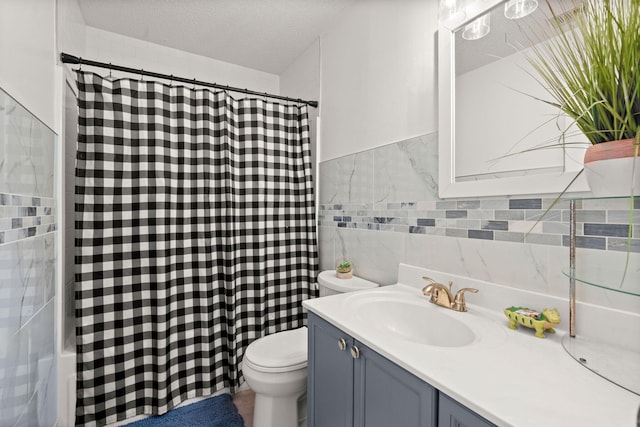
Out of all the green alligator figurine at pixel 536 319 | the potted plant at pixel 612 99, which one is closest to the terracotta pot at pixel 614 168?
the potted plant at pixel 612 99

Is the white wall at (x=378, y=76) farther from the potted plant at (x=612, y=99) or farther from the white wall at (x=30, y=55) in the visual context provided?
the white wall at (x=30, y=55)

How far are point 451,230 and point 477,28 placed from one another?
0.78 metres

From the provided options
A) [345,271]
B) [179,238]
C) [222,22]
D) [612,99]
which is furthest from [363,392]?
[222,22]

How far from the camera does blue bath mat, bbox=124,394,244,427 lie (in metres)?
1.60

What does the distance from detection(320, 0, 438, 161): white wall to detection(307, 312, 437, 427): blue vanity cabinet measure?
961 mm

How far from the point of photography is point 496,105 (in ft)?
3.61

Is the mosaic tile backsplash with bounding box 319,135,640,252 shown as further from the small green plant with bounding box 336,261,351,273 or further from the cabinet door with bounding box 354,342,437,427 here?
the cabinet door with bounding box 354,342,437,427

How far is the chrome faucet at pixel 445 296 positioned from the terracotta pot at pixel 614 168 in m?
0.53

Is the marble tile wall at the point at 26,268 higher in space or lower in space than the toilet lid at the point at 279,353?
higher

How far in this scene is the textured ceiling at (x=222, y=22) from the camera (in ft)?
5.90

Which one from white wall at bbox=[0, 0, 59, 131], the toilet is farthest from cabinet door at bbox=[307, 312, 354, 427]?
white wall at bbox=[0, 0, 59, 131]

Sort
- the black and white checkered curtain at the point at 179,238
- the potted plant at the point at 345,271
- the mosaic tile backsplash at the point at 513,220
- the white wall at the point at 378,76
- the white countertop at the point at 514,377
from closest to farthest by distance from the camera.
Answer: the white countertop at the point at 514,377 → the mosaic tile backsplash at the point at 513,220 → the white wall at the point at 378,76 → the black and white checkered curtain at the point at 179,238 → the potted plant at the point at 345,271

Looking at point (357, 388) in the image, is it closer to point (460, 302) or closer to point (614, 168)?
point (460, 302)

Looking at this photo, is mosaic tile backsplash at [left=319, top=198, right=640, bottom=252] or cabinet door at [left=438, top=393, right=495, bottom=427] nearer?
cabinet door at [left=438, top=393, right=495, bottom=427]
